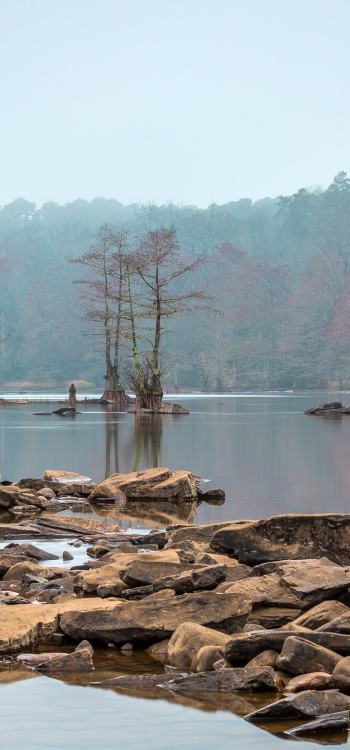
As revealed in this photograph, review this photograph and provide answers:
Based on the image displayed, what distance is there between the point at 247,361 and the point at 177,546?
108937mm

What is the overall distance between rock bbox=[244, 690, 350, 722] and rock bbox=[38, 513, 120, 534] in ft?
22.2

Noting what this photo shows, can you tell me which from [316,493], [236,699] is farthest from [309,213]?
[236,699]

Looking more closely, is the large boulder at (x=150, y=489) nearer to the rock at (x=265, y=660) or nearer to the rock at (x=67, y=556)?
the rock at (x=67, y=556)

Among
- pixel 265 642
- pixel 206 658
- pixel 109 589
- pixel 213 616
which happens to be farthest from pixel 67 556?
pixel 265 642

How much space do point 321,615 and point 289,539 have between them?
2553 mm

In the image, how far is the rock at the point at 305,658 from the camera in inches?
239

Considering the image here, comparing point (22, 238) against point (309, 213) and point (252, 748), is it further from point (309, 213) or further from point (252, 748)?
point (252, 748)

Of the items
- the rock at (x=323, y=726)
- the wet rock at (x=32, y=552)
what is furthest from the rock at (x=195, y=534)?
the rock at (x=323, y=726)

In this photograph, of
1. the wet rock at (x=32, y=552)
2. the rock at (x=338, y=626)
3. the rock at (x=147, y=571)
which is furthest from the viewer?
the wet rock at (x=32, y=552)

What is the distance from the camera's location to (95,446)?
26.7 m

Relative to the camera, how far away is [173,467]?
21.0m

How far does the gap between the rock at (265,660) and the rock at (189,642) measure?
0.26 m

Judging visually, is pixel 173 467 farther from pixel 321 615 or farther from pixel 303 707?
pixel 303 707

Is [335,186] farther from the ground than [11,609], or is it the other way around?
[335,186]
